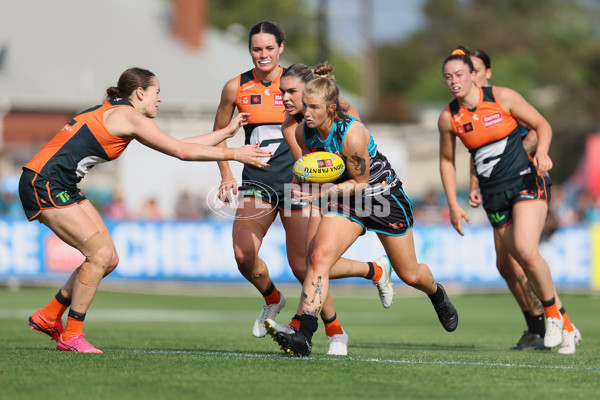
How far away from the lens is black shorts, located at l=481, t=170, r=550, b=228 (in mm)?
9031

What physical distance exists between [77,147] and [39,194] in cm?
48

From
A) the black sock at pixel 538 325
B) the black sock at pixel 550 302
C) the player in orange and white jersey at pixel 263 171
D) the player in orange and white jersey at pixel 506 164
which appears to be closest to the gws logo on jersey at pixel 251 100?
the player in orange and white jersey at pixel 263 171

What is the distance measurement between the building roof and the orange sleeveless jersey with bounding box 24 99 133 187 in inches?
1174

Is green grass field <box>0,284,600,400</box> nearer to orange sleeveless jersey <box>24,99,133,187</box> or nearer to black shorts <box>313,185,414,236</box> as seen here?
black shorts <box>313,185,414,236</box>

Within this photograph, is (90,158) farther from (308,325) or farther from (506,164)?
(506,164)

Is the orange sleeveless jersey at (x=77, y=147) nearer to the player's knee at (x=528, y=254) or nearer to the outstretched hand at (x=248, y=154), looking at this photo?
the outstretched hand at (x=248, y=154)

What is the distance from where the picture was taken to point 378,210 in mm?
7746

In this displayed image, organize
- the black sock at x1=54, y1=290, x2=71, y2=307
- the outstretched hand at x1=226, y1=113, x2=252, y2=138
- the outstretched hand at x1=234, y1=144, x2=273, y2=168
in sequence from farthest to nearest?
1. the black sock at x1=54, y1=290, x2=71, y2=307
2. the outstretched hand at x1=226, y1=113, x2=252, y2=138
3. the outstretched hand at x1=234, y1=144, x2=273, y2=168

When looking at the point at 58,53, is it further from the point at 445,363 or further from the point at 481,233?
the point at 445,363

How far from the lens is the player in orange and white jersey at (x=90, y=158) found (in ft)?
24.5

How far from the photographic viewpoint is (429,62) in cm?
7812

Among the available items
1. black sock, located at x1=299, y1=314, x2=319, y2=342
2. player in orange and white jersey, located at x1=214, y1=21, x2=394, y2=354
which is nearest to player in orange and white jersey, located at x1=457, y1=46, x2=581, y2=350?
player in orange and white jersey, located at x1=214, y1=21, x2=394, y2=354

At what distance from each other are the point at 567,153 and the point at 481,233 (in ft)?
→ 72.0

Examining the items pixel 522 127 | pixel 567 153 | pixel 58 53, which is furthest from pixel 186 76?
pixel 522 127
